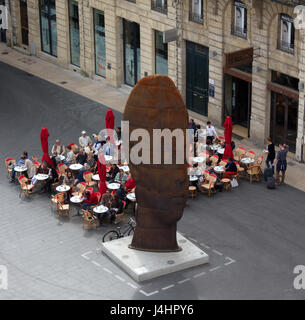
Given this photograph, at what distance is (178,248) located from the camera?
100ft

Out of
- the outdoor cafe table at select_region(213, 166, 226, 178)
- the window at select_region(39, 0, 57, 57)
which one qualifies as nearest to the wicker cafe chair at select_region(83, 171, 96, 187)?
the outdoor cafe table at select_region(213, 166, 226, 178)

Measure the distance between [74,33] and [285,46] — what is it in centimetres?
1702

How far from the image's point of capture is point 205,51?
140 feet

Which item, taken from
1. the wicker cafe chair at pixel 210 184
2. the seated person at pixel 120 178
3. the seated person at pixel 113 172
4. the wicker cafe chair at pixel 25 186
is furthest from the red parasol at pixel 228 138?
the wicker cafe chair at pixel 25 186

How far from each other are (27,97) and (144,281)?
71.6 ft

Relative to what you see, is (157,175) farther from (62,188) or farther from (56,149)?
(56,149)

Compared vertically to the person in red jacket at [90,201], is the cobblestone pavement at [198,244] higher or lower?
lower

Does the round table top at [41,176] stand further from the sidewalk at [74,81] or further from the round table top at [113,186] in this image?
the sidewalk at [74,81]

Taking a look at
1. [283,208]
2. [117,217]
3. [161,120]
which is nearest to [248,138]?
[283,208]

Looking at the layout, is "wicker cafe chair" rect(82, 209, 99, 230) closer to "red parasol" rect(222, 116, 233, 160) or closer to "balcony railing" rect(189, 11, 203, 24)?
"red parasol" rect(222, 116, 233, 160)

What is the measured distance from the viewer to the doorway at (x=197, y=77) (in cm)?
4306

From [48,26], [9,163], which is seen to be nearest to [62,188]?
[9,163]

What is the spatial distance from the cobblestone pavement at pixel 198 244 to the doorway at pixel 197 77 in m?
8.17

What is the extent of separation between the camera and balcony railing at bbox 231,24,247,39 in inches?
1583
